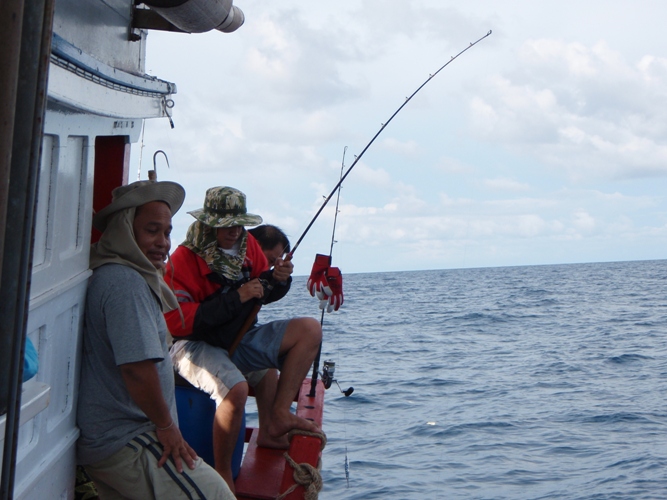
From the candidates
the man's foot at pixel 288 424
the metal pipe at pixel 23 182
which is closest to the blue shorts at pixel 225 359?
the man's foot at pixel 288 424

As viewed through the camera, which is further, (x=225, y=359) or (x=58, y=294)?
(x=225, y=359)

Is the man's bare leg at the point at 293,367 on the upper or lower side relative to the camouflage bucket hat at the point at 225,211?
lower

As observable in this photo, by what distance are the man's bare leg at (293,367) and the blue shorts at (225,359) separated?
5 centimetres

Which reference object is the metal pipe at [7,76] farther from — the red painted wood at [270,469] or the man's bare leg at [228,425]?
the red painted wood at [270,469]

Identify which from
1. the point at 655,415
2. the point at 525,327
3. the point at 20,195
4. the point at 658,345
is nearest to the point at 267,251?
the point at 20,195

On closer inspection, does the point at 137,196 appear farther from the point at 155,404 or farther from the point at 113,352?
the point at 155,404

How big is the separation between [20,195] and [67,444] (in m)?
1.57

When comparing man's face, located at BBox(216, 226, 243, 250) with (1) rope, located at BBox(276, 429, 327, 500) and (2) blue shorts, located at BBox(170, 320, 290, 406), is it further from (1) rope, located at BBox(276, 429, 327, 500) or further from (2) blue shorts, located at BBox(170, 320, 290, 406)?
(1) rope, located at BBox(276, 429, 327, 500)

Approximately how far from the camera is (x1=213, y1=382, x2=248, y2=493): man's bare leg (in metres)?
3.66

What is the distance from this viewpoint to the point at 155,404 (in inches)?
105

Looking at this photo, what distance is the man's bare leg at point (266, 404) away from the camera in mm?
4340

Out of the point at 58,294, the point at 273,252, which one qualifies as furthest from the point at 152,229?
the point at 273,252

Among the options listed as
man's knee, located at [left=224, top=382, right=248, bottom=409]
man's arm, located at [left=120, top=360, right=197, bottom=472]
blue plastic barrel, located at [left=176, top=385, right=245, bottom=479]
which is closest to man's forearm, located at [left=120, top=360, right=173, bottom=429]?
man's arm, located at [left=120, top=360, right=197, bottom=472]

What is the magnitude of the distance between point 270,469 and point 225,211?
1.34 meters
